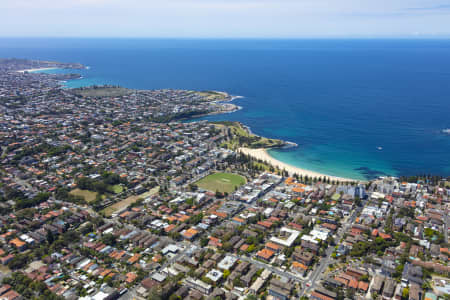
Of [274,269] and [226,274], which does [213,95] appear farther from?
[226,274]

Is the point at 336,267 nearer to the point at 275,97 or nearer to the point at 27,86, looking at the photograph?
the point at 275,97

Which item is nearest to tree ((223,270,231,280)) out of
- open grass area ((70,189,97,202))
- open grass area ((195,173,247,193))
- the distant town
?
the distant town

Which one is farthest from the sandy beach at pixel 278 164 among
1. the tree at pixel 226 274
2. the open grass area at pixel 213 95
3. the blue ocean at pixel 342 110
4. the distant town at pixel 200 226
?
the open grass area at pixel 213 95

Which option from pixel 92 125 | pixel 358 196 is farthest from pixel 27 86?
pixel 358 196

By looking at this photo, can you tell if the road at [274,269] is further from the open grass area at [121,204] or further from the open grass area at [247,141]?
the open grass area at [247,141]

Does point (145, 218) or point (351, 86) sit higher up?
point (351, 86)

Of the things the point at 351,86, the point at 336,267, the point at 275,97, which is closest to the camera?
the point at 336,267

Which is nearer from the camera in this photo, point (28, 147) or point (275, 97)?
point (28, 147)
